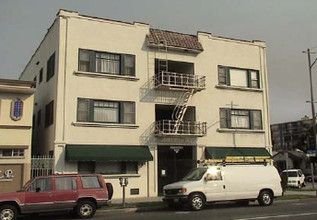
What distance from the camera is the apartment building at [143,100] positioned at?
77.2ft

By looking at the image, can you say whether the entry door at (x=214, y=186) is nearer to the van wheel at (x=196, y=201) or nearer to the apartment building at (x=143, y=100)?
the van wheel at (x=196, y=201)

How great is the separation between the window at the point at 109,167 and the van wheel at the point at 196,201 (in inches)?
292

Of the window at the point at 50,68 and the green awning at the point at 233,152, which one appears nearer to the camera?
the window at the point at 50,68

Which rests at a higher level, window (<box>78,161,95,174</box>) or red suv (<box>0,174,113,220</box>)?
window (<box>78,161,95,174</box>)

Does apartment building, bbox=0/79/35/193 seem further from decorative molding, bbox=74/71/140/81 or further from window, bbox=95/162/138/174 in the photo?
window, bbox=95/162/138/174

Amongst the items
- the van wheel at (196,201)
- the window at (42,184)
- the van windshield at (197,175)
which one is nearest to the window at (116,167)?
the van windshield at (197,175)

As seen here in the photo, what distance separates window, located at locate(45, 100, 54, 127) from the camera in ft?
79.8

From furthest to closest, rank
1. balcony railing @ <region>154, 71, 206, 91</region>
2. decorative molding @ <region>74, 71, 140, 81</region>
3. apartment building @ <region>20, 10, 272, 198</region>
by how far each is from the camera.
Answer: balcony railing @ <region>154, 71, 206, 91</region> < decorative molding @ <region>74, 71, 140, 81</region> < apartment building @ <region>20, 10, 272, 198</region>

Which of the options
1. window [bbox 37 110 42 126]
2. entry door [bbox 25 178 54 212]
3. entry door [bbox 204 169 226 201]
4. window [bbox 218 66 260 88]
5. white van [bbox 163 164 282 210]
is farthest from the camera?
window [bbox 218 66 260 88]

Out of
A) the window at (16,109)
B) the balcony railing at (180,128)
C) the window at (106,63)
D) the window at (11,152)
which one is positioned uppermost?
the window at (106,63)

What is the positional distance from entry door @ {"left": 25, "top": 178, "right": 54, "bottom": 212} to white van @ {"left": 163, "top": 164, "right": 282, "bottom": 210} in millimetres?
5442

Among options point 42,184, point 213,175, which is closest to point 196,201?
point 213,175

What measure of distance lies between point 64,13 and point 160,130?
906 centimetres

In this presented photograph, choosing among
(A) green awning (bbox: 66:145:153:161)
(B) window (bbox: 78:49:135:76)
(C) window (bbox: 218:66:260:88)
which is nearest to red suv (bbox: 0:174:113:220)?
(A) green awning (bbox: 66:145:153:161)
